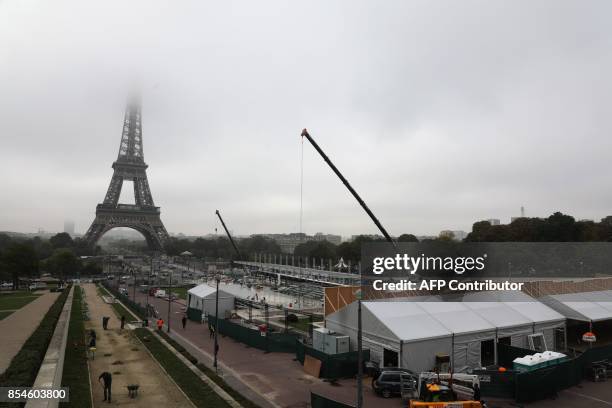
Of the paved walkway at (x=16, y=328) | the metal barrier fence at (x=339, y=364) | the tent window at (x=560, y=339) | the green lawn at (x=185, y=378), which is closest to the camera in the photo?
the green lawn at (x=185, y=378)

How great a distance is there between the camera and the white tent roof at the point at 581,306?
27.8 m

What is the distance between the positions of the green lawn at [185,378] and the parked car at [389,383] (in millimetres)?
6847

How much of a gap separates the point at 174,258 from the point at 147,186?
1830 inches

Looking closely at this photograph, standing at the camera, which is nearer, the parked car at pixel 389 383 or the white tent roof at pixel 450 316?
the parked car at pixel 389 383

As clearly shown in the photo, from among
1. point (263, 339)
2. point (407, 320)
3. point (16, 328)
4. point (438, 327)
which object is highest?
point (407, 320)

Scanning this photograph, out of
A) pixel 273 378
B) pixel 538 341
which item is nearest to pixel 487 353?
pixel 538 341

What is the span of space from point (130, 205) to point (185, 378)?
12906cm

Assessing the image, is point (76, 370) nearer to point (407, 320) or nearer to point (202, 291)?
point (407, 320)

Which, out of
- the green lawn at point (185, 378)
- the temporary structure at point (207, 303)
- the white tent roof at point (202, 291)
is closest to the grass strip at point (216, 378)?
the green lawn at point (185, 378)

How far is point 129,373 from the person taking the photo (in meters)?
22.0

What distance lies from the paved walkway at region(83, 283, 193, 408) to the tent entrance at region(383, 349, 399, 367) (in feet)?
33.2

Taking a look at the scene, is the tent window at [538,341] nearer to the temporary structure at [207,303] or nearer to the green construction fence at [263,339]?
the green construction fence at [263,339]

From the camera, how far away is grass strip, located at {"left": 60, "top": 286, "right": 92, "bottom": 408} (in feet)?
57.2

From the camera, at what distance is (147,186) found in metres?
142
